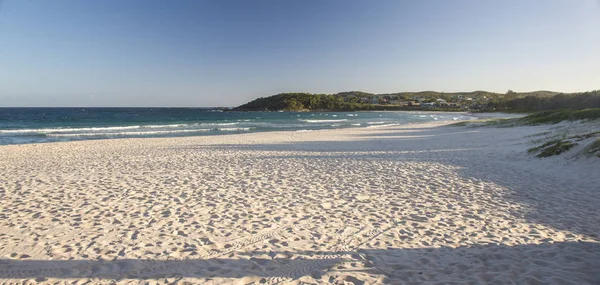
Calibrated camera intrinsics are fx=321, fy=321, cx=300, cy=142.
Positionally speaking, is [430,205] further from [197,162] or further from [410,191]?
[197,162]

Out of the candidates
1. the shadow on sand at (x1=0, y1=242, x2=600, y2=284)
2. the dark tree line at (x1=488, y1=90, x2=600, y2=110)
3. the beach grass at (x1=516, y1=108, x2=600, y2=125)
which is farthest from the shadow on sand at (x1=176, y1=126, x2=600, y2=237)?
the dark tree line at (x1=488, y1=90, x2=600, y2=110)

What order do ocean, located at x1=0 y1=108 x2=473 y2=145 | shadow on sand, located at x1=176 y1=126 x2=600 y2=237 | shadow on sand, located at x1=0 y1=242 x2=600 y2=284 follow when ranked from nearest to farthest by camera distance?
shadow on sand, located at x1=0 y1=242 x2=600 y2=284
shadow on sand, located at x1=176 y1=126 x2=600 y2=237
ocean, located at x1=0 y1=108 x2=473 y2=145

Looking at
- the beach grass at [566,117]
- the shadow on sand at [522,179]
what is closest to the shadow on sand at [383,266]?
the shadow on sand at [522,179]

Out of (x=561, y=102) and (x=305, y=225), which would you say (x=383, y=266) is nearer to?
(x=305, y=225)

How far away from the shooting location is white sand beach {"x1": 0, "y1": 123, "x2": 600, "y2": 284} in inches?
172

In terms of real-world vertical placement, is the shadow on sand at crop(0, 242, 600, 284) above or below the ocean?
below

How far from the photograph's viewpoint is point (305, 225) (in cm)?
612

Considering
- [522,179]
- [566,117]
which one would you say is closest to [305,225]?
[522,179]

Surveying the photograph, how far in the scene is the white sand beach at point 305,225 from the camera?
4371 mm

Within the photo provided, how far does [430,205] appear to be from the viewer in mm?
7309

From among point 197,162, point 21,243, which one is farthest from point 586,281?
point 197,162

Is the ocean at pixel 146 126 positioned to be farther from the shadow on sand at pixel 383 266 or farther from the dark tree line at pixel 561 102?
the shadow on sand at pixel 383 266

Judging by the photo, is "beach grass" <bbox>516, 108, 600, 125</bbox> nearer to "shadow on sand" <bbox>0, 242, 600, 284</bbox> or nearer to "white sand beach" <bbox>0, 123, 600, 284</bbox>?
"white sand beach" <bbox>0, 123, 600, 284</bbox>

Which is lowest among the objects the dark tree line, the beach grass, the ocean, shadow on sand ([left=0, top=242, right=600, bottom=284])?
shadow on sand ([left=0, top=242, right=600, bottom=284])
